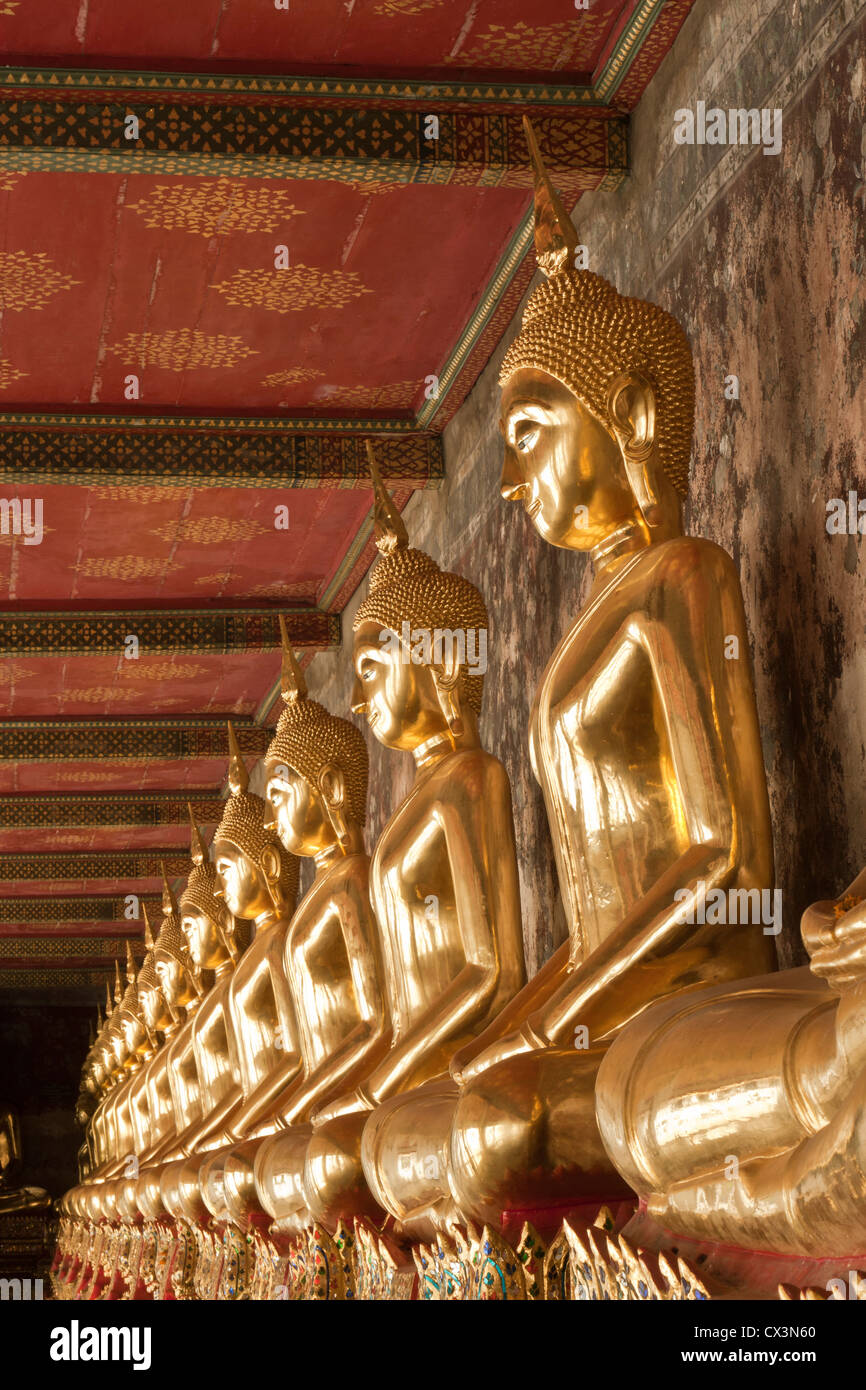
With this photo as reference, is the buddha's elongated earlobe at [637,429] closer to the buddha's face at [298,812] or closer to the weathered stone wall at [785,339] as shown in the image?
the weathered stone wall at [785,339]

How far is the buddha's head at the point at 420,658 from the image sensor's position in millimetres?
4449

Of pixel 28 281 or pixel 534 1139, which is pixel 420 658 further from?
pixel 534 1139

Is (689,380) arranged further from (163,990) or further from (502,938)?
(163,990)

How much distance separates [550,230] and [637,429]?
1.63 feet

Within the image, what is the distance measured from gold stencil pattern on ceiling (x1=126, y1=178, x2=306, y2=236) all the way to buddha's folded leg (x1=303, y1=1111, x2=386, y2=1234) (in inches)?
96.4

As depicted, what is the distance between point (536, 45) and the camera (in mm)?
4176

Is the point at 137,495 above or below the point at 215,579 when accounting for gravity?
below

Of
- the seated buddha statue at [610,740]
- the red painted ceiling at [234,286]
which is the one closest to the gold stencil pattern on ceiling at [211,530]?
the red painted ceiling at [234,286]

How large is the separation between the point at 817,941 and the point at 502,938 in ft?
7.78

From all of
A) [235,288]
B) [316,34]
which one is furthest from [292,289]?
[316,34]

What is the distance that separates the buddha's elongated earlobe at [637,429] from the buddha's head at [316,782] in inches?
90.4

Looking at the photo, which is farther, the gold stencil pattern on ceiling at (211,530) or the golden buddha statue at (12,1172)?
the golden buddha statue at (12,1172)

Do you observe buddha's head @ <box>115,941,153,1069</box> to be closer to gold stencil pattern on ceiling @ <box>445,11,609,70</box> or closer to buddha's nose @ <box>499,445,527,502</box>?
gold stencil pattern on ceiling @ <box>445,11,609,70</box>

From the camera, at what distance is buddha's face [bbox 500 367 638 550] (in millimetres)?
3359
